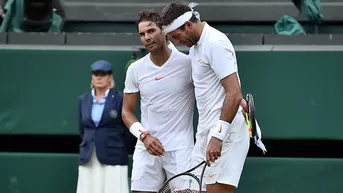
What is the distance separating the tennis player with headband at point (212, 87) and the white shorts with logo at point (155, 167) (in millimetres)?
400

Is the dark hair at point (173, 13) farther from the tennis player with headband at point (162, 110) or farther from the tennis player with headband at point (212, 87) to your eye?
the tennis player with headband at point (162, 110)

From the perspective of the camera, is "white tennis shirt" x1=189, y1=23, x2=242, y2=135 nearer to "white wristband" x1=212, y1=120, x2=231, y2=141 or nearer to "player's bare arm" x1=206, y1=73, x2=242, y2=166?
"player's bare arm" x1=206, y1=73, x2=242, y2=166

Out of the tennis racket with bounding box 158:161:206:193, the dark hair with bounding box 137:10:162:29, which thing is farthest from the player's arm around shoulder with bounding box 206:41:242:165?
the dark hair with bounding box 137:10:162:29

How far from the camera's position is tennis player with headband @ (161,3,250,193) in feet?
18.6

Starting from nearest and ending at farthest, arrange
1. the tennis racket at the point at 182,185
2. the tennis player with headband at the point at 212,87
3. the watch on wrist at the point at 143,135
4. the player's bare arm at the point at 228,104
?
the player's bare arm at the point at 228,104 → the tennis player with headband at the point at 212,87 → the tennis racket at the point at 182,185 → the watch on wrist at the point at 143,135

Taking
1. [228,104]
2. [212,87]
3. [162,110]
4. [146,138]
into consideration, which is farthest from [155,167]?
[228,104]

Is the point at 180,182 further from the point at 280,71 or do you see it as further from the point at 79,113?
the point at 280,71

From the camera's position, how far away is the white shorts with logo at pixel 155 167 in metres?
6.25

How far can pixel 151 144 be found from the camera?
6.14m

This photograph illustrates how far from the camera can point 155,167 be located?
6293 millimetres

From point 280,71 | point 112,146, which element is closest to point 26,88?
point 112,146

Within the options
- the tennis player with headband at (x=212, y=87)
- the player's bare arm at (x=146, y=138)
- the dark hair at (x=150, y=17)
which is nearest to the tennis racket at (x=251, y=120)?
the tennis player with headband at (x=212, y=87)

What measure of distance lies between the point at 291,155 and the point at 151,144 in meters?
2.98

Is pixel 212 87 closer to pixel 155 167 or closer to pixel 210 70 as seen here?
pixel 210 70
